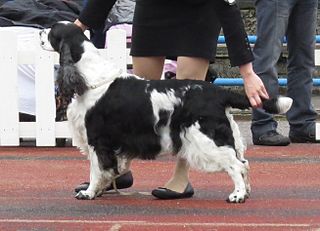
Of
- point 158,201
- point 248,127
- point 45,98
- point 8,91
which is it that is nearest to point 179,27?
point 158,201

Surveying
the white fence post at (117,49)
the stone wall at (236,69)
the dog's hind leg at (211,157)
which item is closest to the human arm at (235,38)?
the dog's hind leg at (211,157)

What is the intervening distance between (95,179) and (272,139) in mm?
3383

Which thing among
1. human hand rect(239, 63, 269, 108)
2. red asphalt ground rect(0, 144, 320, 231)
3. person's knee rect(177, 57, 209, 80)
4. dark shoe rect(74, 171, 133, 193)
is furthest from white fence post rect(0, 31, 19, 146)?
human hand rect(239, 63, 269, 108)

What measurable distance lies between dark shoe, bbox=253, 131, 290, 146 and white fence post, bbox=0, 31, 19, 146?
2.61 meters

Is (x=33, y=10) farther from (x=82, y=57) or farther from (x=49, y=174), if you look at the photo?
(x=82, y=57)

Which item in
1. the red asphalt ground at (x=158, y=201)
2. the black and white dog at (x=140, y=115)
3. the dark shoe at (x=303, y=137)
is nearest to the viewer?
the red asphalt ground at (x=158, y=201)

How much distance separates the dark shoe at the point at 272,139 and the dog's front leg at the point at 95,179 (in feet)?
10.7

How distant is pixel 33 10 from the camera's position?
10.2 m

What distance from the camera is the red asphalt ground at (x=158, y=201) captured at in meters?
5.45

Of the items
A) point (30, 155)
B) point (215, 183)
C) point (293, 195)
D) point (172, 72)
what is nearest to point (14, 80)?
point (30, 155)

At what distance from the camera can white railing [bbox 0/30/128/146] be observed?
916 cm

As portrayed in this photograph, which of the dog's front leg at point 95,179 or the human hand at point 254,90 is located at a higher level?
the human hand at point 254,90

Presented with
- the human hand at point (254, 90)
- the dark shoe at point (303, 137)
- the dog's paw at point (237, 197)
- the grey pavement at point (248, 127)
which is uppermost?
the human hand at point (254, 90)

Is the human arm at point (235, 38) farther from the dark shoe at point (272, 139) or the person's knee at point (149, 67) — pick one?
the dark shoe at point (272, 139)
